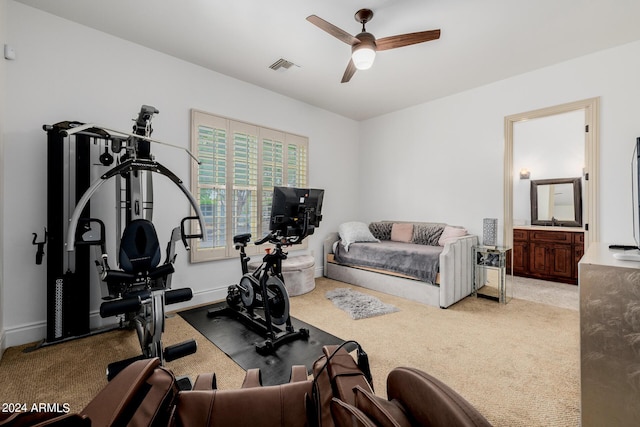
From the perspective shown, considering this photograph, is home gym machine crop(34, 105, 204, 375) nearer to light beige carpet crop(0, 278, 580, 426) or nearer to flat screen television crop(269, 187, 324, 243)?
light beige carpet crop(0, 278, 580, 426)

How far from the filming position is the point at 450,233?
4035mm

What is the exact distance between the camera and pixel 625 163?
295cm

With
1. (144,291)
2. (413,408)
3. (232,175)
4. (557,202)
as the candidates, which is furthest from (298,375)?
(557,202)

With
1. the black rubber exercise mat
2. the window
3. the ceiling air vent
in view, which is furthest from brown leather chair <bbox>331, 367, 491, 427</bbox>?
the ceiling air vent

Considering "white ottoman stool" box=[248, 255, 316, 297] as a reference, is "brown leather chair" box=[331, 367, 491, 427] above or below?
above

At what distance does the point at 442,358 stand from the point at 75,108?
12.9 feet

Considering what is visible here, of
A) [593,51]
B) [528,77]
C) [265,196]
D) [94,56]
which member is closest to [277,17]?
[94,56]

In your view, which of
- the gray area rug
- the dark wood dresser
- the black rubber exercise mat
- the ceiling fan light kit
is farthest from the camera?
the dark wood dresser

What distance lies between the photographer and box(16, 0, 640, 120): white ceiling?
236cm

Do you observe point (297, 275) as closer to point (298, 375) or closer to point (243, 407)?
point (298, 375)

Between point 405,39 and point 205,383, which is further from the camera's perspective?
point 405,39

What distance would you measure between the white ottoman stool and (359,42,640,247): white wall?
2009 mm

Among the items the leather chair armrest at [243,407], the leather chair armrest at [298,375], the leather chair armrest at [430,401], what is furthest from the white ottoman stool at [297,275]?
the leather chair armrest at [430,401]

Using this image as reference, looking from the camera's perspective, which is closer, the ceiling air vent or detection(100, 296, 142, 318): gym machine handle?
detection(100, 296, 142, 318): gym machine handle
